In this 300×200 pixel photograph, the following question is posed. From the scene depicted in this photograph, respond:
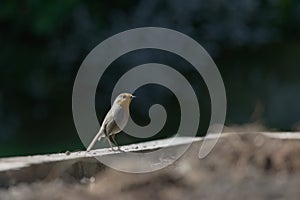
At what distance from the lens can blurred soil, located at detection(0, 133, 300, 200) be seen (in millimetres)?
3225

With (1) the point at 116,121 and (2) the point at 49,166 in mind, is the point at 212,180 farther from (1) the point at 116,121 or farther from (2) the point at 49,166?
(1) the point at 116,121

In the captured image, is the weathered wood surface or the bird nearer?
the weathered wood surface

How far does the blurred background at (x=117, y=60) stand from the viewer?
11.6 meters

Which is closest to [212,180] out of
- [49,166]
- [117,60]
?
[49,166]

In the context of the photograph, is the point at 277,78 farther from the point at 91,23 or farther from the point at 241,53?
the point at 91,23

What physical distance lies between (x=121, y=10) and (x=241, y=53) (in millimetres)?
2086

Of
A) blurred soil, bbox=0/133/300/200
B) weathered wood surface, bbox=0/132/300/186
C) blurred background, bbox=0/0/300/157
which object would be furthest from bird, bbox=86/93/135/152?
blurred background, bbox=0/0/300/157

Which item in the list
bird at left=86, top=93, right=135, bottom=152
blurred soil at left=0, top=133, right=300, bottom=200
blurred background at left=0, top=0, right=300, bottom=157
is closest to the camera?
blurred soil at left=0, top=133, right=300, bottom=200

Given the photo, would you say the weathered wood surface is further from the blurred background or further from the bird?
the blurred background

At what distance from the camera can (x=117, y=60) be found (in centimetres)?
1176

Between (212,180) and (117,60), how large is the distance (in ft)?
27.8

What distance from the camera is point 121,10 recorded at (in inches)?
476

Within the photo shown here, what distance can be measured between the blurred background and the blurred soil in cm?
745

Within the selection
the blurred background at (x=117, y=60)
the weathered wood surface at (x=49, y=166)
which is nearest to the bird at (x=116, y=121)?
the weathered wood surface at (x=49, y=166)
